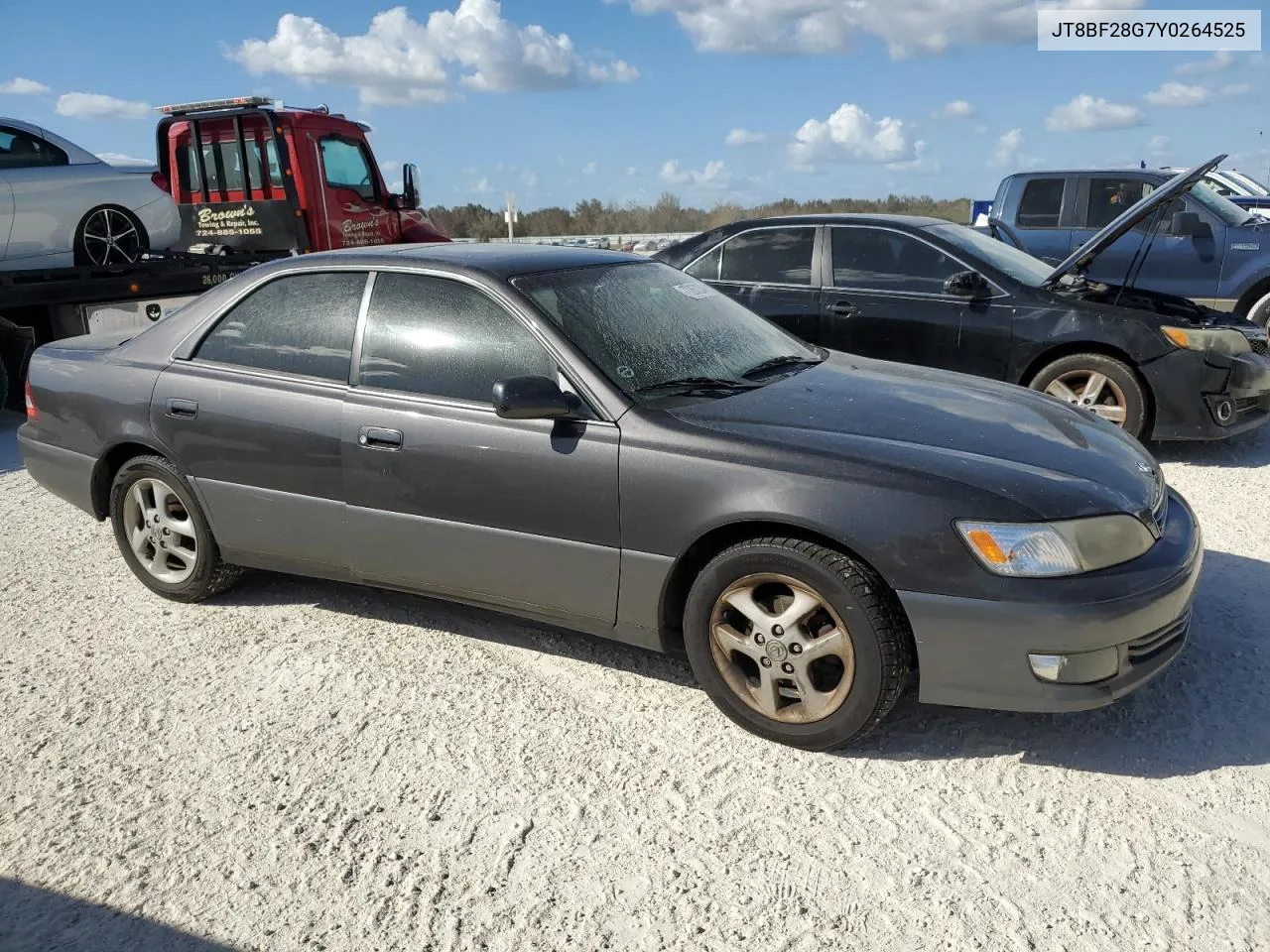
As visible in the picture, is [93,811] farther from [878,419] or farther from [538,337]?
[878,419]

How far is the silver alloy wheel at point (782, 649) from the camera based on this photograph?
10.2 ft

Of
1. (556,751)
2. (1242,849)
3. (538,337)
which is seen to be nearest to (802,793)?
(556,751)

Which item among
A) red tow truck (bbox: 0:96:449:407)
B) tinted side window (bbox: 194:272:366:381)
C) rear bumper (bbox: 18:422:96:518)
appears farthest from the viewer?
red tow truck (bbox: 0:96:449:407)

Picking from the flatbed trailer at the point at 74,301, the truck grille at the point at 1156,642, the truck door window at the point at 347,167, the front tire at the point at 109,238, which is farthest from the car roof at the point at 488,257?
the truck door window at the point at 347,167

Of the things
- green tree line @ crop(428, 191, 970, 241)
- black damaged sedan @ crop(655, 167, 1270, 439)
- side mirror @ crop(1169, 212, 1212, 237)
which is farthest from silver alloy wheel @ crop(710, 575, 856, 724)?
green tree line @ crop(428, 191, 970, 241)

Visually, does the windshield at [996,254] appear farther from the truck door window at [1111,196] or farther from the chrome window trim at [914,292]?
the truck door window at [1111,196]

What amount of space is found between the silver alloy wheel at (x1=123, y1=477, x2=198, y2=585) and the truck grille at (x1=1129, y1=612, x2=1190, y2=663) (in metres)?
3.62

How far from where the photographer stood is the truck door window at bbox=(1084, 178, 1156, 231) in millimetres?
10570

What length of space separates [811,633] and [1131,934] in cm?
114

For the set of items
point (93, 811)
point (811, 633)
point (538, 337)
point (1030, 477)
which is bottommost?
point (93, 811)

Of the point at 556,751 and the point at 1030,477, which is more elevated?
the point at 1030,477

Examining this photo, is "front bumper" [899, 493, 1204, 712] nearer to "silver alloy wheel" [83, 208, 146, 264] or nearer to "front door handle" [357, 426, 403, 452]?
"front door handle" [357, 426, 403, 452]

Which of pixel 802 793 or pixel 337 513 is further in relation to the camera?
pixel 337 513

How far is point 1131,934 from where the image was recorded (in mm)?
2412
